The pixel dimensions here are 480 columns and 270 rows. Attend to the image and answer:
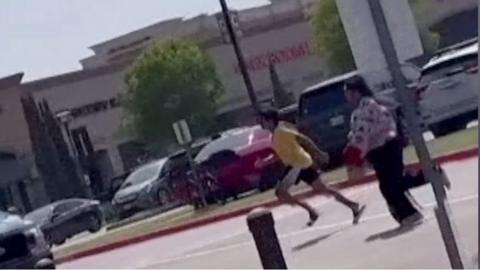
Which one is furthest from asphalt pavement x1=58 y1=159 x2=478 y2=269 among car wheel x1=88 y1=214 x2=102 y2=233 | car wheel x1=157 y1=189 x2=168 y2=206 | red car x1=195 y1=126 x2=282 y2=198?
car wheel x1=88 y1=214 x2=102 y2=233

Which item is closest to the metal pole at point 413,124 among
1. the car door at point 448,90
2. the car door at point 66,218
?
the car door at point 448,90

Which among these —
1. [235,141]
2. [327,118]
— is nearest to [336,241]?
[327,118]

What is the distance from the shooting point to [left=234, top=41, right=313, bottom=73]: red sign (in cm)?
6856

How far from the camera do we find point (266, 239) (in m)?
11.4

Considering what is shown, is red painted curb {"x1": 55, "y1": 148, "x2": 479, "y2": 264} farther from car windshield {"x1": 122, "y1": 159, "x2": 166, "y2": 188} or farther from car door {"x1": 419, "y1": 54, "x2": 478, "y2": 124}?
car windshield {"x1": 122, "y1": 159, "x2": 166, "y2": 188}

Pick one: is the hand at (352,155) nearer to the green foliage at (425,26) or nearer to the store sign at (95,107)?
the green foliage at (425,26)

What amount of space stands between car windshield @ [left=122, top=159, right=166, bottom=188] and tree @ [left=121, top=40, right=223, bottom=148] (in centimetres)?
2405

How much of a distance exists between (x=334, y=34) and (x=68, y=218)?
21.9m

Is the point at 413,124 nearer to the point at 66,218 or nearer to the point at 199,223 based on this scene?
→ the point at 199,223

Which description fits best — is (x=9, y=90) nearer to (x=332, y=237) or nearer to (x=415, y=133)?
(x=332, y=237)

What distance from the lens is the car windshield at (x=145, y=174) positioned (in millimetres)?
40675

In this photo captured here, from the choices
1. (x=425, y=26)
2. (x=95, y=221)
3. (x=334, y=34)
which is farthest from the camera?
(x=425, y=26)

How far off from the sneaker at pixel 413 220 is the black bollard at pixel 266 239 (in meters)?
4.67

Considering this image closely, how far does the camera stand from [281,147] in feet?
62.8
